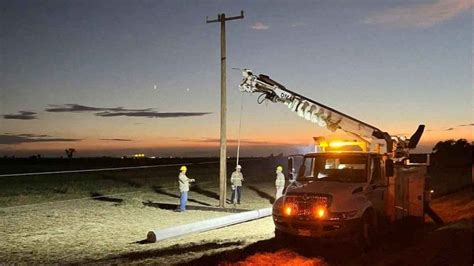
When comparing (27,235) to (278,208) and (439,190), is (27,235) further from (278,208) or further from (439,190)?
(439,190)

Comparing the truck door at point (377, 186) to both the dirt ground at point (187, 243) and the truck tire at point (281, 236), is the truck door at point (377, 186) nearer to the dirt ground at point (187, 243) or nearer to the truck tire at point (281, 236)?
the dirt ground at point (187, 243)

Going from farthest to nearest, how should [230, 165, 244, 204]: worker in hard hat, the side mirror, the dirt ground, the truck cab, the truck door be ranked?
[230, 165, 244, 204]: worker in hard hat
the side mirror
the truck door
the truck cab
the dirt ground

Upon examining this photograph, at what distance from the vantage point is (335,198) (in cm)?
1115

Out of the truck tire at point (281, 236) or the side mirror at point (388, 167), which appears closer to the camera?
the truck tire at point (281, 236)

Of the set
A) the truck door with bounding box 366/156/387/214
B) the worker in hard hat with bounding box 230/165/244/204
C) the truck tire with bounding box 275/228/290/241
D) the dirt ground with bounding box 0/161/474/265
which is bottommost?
the dirt ground with bounding box 0/161/474/265

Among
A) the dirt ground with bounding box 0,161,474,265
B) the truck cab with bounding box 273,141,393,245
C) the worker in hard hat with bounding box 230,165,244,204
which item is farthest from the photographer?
the worker in hard hat with bounding box 230,165,244,204

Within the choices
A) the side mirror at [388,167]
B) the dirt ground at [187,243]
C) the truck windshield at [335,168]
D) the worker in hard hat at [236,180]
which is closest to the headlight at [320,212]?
the dirt ground at [187,243]

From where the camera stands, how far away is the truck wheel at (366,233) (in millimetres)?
11523

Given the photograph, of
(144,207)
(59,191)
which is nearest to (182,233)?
(144,207)

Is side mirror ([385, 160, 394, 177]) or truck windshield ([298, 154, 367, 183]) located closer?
truck windshield ([298, 154, 367, 183])

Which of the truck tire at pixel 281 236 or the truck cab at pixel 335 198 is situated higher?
the truck cab at pixel 335 198

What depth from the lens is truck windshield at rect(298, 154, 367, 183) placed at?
40.2ft

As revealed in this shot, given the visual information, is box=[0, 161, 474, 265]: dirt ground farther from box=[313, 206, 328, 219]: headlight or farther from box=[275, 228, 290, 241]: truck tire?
box=[313, 206, 328, 219]: headlight

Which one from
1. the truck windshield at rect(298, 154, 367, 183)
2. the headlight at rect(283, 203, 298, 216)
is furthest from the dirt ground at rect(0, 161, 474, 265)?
the truck windshield at rect(298, 154, 367, 183)
